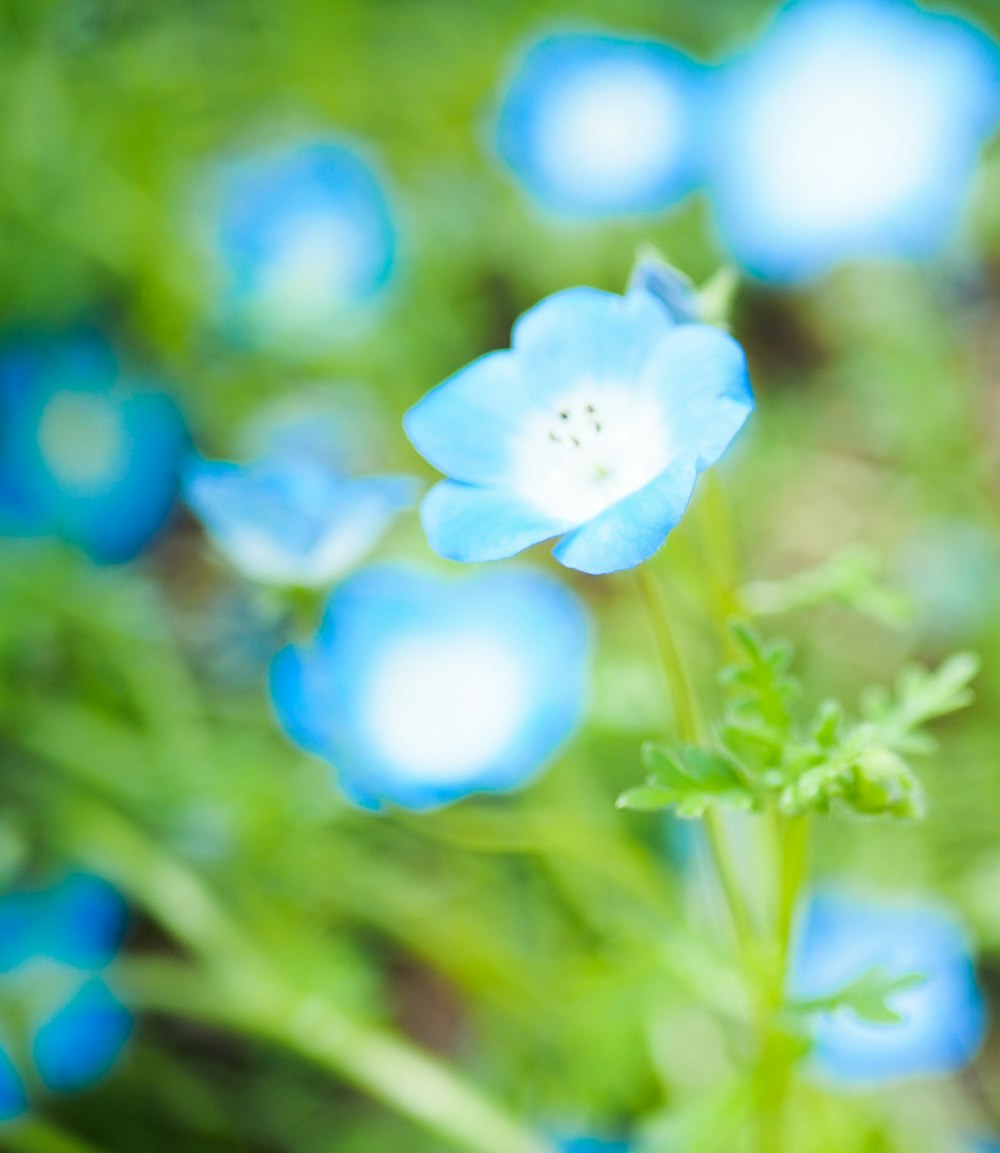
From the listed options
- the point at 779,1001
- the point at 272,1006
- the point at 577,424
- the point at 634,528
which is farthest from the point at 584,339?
the point at 272,1006

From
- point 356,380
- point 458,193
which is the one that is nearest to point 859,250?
point 458,193

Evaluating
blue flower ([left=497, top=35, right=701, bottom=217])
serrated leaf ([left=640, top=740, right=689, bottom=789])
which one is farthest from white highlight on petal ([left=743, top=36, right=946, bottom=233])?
serrated leaf ([left=640, top=740, right=689, bottom=789])

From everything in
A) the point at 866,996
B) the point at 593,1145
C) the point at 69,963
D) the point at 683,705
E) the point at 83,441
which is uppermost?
the point at 683,705

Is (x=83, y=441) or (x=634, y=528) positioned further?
(x=83, y=441)

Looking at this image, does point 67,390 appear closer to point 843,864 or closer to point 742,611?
point 843,864

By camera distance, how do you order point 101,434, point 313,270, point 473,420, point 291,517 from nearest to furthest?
point 473,420 < point 291,517 < point 101,434 < point 313,270

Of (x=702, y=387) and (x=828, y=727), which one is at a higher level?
(x=702, y=387)

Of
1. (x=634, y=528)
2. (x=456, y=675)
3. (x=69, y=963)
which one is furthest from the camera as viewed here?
(x=456, y=675)

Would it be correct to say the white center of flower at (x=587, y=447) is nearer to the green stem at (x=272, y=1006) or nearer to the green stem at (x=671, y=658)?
the green stem at (x=671, y=658)

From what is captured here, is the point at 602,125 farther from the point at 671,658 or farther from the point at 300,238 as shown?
the point at 671,658
